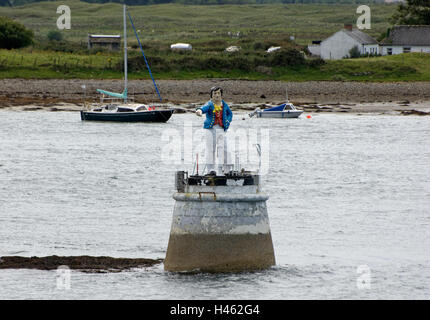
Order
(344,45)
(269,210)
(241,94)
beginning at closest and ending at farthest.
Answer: (269,210) → (241,94) → (344,45)

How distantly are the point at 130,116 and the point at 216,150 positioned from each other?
42200 mm

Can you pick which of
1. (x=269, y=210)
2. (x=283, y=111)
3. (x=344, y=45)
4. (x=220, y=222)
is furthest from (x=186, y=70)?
(x=220, y=222)

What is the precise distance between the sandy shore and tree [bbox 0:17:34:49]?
17432 mm

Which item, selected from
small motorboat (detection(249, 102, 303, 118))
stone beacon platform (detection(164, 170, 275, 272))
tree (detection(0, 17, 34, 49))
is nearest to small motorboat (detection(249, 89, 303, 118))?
small motorboat (detection(249, 102, 303, 118))

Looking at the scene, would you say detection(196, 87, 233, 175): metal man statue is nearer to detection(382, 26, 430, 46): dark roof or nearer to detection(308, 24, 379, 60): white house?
detection(308, 24, 379, 60): white house

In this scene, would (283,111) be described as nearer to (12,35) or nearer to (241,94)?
(241,94)

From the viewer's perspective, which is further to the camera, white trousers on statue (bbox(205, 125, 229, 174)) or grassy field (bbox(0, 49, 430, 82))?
grassy field (bbox(0, 49, 430, 82))

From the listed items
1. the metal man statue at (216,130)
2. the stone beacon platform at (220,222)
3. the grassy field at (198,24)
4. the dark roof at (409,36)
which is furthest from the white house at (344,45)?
the stone beacon platform at (220,222)

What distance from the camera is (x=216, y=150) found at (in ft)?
58.4

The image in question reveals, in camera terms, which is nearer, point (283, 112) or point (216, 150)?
point (216, 150)

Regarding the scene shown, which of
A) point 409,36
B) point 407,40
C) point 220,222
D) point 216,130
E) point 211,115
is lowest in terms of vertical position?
point 220,222

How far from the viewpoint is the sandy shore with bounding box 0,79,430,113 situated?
220 ft
